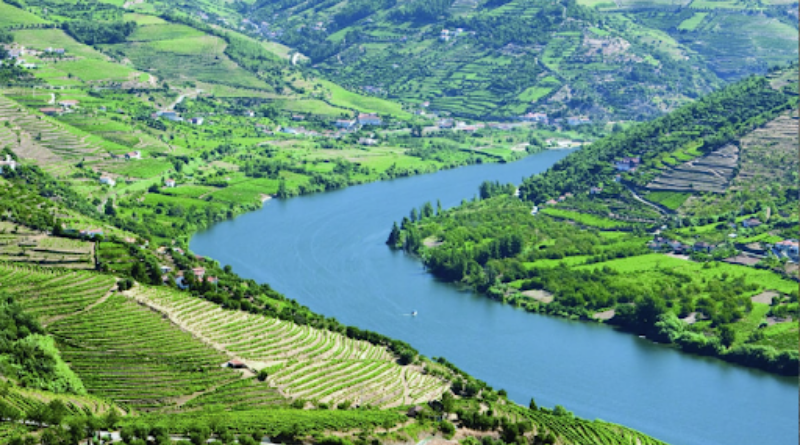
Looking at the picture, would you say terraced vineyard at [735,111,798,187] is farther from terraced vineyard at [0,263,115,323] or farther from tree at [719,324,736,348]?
terraced vineyard at [0,263,115,323]

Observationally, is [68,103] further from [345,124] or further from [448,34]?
[448,34]

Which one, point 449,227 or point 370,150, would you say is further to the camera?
point 370,150

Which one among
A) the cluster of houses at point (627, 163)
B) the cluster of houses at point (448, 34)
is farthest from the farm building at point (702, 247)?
the cluster of houses at point (448, 34)

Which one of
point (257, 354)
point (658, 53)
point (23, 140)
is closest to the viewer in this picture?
point (257, 354)

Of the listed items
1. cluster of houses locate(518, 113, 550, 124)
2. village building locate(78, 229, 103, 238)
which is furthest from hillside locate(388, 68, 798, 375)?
cluster of houses locate(518, 113, 550, 124)

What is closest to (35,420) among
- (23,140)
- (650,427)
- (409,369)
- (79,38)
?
(409,369)

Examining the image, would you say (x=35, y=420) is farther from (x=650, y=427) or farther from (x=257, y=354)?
(x=650, y=427)

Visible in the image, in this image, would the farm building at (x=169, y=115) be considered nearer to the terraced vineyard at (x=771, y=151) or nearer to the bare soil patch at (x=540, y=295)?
the bare soil patch at (x=540, y=295)
